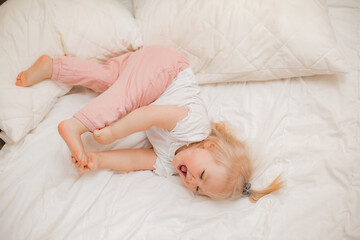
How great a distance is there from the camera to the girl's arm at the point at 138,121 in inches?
39.5

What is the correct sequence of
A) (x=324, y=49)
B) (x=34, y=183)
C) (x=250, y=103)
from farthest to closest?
(x=250, y=103) → (x=324, y=49) → (x=34, y=183)

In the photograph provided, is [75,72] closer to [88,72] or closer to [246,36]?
[88,72]

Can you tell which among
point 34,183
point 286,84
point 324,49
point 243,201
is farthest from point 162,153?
point 324,49

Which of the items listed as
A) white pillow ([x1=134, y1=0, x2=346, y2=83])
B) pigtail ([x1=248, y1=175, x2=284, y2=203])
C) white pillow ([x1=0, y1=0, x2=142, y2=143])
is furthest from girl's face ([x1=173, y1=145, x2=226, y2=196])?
white pillow ([x1=0, y1=0, x2=142, y2=143])

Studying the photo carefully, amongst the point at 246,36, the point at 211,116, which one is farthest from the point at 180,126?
the point at 246,36

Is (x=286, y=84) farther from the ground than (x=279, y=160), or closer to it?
farther from the ground

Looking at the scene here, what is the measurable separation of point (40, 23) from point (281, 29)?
2.91 feet

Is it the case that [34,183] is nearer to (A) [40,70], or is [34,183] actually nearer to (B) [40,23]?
(A) [40,70]

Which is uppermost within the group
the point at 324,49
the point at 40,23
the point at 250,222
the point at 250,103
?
the point at 40,23

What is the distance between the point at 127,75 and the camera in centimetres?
110

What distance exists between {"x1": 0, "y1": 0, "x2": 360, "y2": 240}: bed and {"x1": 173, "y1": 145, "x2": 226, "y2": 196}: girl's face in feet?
0.22

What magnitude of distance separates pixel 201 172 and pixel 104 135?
35 cm

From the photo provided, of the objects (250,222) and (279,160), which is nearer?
(250,222)

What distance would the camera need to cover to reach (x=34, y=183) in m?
0.97
